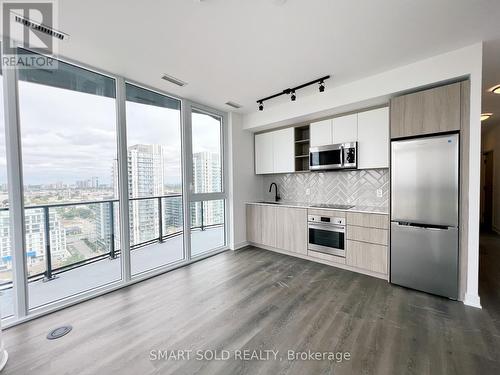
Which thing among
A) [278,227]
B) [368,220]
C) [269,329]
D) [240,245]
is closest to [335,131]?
[368,220]

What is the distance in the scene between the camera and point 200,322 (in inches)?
80.4

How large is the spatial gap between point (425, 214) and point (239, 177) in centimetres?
303

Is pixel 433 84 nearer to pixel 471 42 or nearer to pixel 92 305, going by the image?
pixel 471 42

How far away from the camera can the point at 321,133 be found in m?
3.63

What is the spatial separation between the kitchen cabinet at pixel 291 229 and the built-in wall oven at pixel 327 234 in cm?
13

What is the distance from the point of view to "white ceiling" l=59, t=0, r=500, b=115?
1.68 metres

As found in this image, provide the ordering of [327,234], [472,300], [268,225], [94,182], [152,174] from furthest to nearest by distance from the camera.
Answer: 1. [268,225]
2. [327,234]
3. [152,174]
4. [94,182]
5. [472,300]

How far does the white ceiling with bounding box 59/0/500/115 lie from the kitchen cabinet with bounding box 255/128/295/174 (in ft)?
4.65

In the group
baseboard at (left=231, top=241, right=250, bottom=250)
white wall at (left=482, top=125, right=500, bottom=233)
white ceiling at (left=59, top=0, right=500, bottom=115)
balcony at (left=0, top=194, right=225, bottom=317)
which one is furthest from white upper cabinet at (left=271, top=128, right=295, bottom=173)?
white wall at (left=482, top=125, right=500, bottom=233)

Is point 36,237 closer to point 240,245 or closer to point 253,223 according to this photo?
point 240,245

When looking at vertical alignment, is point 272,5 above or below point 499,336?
above

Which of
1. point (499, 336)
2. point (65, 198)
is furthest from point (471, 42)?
point (65, 198)

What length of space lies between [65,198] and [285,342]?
2849 mm

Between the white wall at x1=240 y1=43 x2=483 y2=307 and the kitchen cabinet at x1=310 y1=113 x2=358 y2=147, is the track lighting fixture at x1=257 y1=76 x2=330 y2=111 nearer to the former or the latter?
the white wall at x1=240 y1=43 x2=483 y2=307
